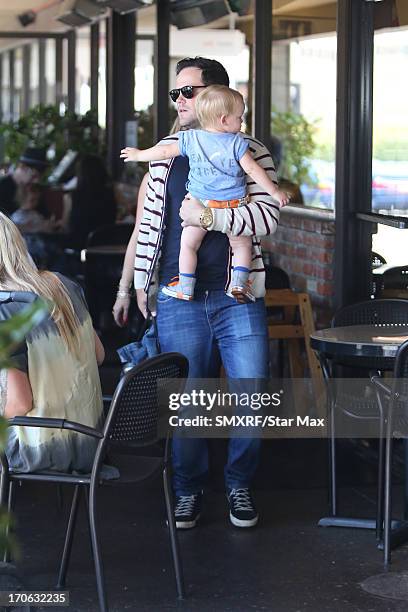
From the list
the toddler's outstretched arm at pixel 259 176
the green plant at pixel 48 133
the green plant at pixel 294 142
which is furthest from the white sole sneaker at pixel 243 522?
the green plant at pixel 48 133

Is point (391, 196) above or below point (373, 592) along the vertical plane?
above

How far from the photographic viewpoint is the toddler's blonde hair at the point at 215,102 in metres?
4.14

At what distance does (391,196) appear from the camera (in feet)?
18.3

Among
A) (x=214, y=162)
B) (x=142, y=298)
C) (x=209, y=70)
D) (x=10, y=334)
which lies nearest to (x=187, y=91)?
(x=209, y=70)

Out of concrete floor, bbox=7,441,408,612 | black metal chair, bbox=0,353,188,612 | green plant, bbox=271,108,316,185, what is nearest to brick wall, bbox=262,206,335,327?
green plant, bbox=271,108,316,185

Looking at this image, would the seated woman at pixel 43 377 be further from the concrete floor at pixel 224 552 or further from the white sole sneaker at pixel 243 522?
the white sole sneaker at pixel 243 522

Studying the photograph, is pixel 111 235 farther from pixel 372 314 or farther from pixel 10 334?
pixel 10 334

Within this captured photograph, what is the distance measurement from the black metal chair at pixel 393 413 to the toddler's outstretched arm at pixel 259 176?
0.71 metres

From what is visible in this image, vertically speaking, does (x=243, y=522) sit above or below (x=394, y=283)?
below

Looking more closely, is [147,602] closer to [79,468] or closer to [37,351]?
[79,468]

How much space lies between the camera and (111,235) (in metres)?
8.03

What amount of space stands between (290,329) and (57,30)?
919cm

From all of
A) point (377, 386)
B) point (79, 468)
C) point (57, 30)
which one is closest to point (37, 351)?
point (79, 468)

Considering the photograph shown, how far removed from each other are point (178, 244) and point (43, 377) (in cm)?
102
